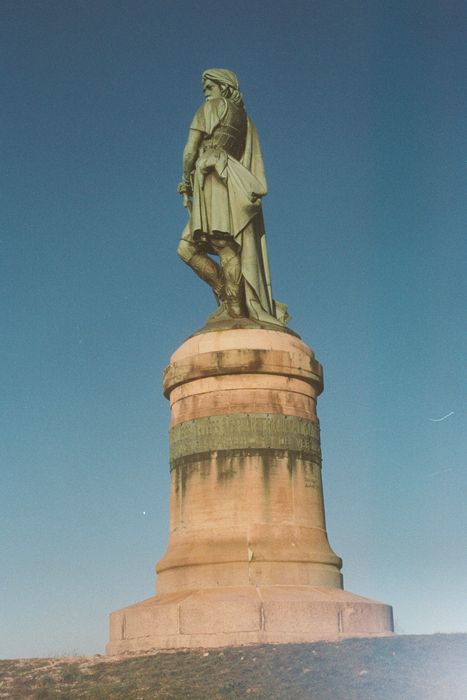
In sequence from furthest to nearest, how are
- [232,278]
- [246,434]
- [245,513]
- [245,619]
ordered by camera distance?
[232,278], [246,434], [245,513], [245,619]

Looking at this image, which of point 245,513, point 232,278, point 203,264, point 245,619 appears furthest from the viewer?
point 203,264

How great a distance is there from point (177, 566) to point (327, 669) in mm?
4380

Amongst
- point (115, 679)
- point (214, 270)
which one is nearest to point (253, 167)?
point (214, 270)

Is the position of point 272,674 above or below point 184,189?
below

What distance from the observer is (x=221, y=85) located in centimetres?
1670

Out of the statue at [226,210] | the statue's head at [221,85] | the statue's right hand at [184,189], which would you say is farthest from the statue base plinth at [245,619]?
the statue's head at [221,85]

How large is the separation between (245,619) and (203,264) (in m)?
7.02

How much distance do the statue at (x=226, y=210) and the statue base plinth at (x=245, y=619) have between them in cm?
524

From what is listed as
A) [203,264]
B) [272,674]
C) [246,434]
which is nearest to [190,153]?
[203,264]

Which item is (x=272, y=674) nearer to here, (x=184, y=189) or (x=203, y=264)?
(x=203, y=264)

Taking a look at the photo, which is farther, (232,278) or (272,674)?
(232,278)

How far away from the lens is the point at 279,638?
1234cm

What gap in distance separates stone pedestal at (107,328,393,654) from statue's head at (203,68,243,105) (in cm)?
506

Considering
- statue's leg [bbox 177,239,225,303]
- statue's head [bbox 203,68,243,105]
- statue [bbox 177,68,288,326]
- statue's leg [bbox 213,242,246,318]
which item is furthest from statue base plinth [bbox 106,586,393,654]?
statue's head [bbox 203,68,243,105]
